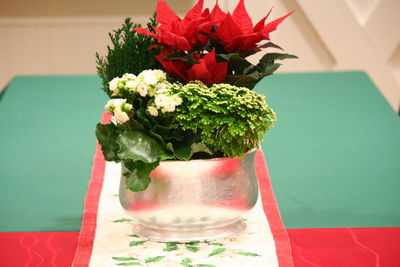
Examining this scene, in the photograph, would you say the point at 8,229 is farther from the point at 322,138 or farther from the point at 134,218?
the point at 322,138

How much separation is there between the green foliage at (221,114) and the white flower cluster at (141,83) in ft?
0.16

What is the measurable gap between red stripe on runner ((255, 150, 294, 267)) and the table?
2 centimetres

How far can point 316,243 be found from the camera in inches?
54.9

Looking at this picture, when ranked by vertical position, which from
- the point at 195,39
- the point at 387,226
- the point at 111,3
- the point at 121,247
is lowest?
the point at 387,226

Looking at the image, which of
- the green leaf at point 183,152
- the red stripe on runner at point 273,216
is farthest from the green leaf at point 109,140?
the red stripe on runner at point 273,216

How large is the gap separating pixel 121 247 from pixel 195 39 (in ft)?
1.28

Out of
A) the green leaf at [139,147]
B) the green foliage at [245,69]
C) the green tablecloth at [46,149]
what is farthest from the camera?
the green tablecloth at [46,149]

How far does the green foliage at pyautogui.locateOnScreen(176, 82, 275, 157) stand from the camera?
4.19ft

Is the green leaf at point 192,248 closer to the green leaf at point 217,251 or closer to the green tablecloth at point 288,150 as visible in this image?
the green leaf at point 217,251

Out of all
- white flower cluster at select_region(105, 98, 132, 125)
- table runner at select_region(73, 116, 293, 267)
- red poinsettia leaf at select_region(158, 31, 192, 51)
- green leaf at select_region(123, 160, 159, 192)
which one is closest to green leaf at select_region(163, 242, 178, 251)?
table runner at select_region(73, 116, 293, 267)

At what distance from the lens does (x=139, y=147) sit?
4.14 ft

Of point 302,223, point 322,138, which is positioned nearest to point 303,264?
point 302,223

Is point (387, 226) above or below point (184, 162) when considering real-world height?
below

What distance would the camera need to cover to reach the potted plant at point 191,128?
1276mm
